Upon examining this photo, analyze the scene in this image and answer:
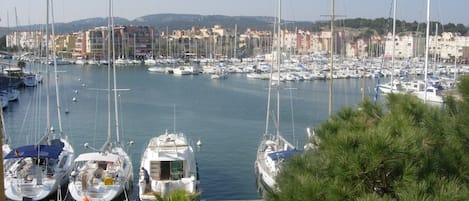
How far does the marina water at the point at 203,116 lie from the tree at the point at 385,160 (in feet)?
14.9

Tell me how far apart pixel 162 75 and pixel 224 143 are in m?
41.5

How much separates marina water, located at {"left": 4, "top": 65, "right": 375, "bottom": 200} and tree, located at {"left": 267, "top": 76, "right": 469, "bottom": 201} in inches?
179

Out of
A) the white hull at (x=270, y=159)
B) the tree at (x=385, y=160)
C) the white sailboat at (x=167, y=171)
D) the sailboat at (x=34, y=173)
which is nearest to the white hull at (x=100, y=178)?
the sailboat at (x=34, y=173)

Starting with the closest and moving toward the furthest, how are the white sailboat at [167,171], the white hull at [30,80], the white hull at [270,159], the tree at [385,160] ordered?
the tree at [385,160] < the white sailboat at [167,171] < the white hull at [270,159] < the white hull at [30,80]

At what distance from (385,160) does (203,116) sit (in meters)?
28.5

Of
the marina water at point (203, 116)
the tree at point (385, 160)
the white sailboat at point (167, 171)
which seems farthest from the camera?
the marina water at point (203, 116)

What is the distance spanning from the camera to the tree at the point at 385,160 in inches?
147

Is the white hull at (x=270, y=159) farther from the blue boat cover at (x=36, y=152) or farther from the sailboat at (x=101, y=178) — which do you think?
the blue boat cover at (x=36, y=152)

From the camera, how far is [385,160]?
12.3 feet

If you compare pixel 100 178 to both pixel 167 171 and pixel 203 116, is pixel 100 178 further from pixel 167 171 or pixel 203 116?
pixel 203 116

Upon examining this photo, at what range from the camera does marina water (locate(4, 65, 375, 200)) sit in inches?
750

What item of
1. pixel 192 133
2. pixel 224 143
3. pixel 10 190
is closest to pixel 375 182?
pixel 10 190

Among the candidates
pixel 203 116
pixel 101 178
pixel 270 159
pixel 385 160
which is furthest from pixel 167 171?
pixel 203 116

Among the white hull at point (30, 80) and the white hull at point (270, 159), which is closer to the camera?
the white hull at point (270, 159)
